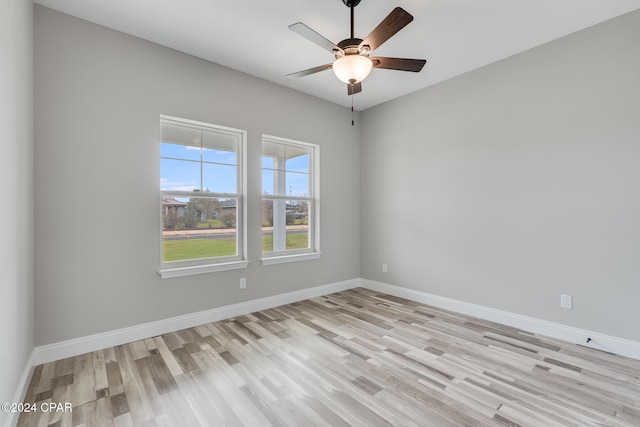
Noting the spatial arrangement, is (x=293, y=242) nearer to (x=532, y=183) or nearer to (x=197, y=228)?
(x=197, y=228)

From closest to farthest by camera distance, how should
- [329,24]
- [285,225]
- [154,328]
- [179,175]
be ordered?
[329,24]
[154,328]
[179,175]
[285,225]

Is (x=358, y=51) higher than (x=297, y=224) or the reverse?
higher

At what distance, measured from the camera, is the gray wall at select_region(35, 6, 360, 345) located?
2363 millimetres

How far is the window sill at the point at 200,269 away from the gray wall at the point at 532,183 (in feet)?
7.54

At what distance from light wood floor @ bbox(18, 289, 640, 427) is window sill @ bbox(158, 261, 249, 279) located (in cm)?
59

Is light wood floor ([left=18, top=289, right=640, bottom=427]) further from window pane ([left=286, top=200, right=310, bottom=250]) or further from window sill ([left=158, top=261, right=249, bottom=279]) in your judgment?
window pane ([left=286, top=200, right=310, bottom=250])

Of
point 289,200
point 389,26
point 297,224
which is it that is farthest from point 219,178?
point 389,26

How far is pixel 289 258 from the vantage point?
3.92 m

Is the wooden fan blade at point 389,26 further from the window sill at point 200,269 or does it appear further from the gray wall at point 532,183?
the window sill at point 200,269

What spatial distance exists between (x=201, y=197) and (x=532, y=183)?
11.8ft

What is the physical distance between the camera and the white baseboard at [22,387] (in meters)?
1.57

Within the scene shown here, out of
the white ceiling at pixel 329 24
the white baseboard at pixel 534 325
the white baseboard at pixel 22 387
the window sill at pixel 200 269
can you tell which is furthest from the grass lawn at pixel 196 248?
the white baseboard at pixel 534 325

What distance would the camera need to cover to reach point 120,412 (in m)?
1.76

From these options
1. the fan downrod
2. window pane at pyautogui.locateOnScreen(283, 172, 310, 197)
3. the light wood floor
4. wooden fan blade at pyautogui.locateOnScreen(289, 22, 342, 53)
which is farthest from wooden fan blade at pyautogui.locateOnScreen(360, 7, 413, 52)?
the light wood floor
